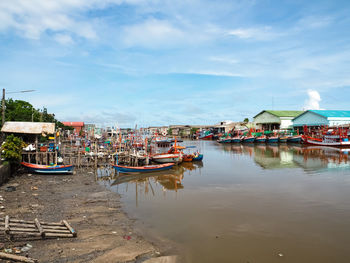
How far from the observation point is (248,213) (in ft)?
37.4

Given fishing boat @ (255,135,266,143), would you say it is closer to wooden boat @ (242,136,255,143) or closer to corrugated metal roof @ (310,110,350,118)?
wooden boat @ (242,136,255,143)

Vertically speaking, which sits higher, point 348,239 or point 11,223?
point 11,223

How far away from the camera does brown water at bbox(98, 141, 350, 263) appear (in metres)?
8.17

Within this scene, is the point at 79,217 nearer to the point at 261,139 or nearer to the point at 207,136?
the point at 261,139

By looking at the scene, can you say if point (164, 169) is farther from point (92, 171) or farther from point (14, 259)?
point (14, 259)

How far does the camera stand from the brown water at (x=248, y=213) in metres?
8.17

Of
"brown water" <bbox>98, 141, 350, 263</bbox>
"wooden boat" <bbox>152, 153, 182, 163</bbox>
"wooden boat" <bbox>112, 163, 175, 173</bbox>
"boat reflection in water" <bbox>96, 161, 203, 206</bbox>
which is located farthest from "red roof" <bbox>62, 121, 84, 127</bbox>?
"brown water" <bbox>98, 141, 350, 263</bbox>

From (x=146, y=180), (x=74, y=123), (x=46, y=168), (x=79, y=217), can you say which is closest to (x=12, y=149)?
(x=46, y=168)

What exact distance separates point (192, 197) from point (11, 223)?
343 inches

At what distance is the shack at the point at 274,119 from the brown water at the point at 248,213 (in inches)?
1530

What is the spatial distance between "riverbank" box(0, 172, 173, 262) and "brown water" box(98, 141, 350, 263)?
1098 mm

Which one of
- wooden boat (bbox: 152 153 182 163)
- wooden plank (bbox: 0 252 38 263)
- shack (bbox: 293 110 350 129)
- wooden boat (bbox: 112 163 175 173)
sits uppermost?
shack (bbox: 293 110 350 129)

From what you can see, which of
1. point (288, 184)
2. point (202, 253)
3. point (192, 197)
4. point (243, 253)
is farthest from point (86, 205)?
point (288, 184)

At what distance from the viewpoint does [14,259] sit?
6.35 meters
